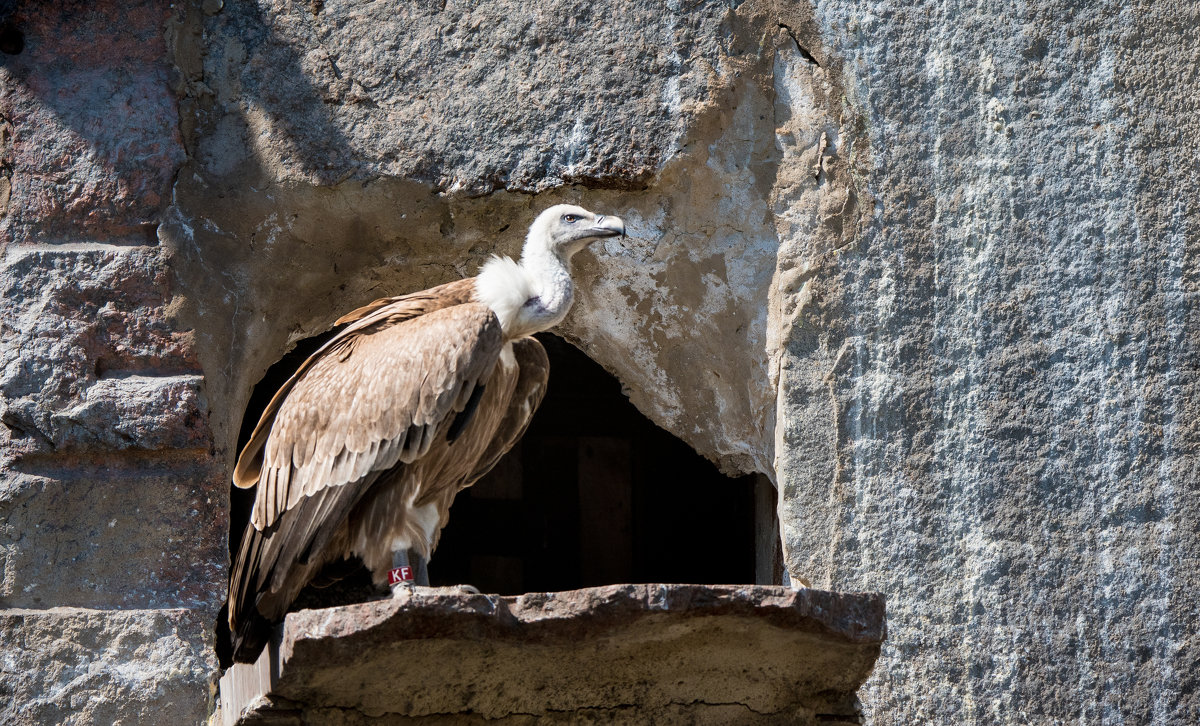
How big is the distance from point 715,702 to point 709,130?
4.97 feet

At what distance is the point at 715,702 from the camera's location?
306cm

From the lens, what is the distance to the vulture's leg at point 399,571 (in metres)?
3.30

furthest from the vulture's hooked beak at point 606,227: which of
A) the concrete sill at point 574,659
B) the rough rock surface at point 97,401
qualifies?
the rough rock surface at point 97,401

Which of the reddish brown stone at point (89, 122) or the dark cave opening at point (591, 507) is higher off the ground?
the reddish brown stone at point (89, 122)

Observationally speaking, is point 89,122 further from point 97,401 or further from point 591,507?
point 591,507

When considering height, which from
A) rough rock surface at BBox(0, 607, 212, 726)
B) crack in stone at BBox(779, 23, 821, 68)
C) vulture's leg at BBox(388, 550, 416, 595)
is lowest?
rough rock surface at BBox(0, 607, 212, 726)

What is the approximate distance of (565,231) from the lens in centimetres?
339

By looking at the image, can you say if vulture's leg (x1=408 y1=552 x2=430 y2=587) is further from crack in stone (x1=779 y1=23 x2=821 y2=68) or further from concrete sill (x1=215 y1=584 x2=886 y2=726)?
crack in stone (x1=779 y1=23 x2=821 y2=68)

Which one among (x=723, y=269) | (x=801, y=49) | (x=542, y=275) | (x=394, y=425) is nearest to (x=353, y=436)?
(x=394, y=425)

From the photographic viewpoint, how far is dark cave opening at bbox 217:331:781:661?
564 cm

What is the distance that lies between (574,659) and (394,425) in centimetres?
72

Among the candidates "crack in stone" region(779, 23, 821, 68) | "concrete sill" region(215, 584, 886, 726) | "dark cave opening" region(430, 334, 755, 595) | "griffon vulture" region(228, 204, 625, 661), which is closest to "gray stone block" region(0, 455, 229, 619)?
"griffon vulture" region(228, 204, 625, 661)

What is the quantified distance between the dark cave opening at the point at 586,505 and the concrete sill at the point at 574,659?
2.52 m

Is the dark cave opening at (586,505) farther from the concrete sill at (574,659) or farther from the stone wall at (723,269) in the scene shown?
the concrete sill at (574,659)
